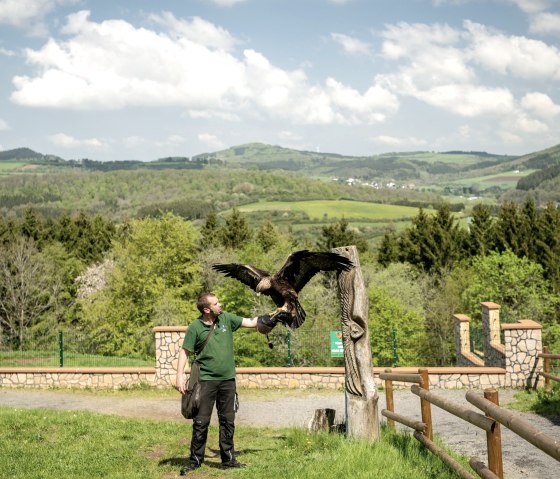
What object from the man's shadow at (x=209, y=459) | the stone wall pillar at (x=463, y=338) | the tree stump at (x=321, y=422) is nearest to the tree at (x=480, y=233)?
the stone wall pillar at (x=463, y=338)

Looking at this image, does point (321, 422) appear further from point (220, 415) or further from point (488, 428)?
point (488, 428)

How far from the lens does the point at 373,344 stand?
33.1 meters

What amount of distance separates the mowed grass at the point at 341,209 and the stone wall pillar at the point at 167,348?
9142 cm

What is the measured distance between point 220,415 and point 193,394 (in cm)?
52

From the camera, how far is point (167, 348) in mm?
17391

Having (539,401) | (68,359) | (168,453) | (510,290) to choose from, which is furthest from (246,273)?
(510,290)

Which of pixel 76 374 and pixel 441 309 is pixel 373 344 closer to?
pixel 441 309

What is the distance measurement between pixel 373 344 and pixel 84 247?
32.6m

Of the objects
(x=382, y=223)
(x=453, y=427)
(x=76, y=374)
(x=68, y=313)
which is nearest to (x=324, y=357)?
(x=76, y=374)

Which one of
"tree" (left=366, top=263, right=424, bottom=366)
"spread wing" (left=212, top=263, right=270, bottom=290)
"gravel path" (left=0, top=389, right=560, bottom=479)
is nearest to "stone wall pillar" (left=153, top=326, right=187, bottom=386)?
"gravel path" (left=0, top=389, right=560, bottom=479)

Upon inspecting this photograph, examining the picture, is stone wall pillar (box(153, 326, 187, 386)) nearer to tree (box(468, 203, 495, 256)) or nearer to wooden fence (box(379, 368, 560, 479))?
wooden fence (box(379, 368, 560, 479))

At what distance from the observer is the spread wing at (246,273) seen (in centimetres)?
820

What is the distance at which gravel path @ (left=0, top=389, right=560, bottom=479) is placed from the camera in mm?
9430

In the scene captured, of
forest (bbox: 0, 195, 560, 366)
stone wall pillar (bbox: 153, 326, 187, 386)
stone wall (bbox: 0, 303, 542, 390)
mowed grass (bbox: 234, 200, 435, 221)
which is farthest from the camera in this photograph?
mowed grass (bbox: 234, 200, 435, 221)
